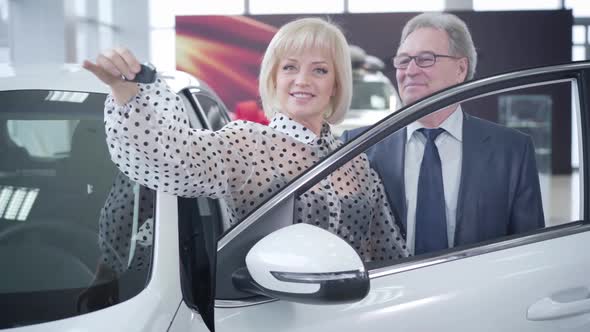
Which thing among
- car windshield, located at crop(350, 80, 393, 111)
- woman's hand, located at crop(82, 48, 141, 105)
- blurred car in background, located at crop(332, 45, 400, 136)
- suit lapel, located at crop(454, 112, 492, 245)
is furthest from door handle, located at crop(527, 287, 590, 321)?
car windshield, located at crop(350, 80, 393, 111)

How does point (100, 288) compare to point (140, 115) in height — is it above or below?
below

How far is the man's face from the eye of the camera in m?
1.56

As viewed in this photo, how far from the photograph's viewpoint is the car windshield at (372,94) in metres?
7.32

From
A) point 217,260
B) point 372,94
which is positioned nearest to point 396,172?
point 217,260

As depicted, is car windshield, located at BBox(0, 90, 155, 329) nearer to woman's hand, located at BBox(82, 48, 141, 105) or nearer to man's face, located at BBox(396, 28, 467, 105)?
woman's hand, located at BBox(82, 48, 141, 105)

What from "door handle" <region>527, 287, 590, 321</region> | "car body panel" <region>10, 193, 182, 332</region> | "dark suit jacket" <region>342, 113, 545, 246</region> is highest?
"dark suit jacket" <region>342, 113, 545, 246</region>

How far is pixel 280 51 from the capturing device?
1.46m

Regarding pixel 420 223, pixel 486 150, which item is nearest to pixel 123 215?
pixel 420 223

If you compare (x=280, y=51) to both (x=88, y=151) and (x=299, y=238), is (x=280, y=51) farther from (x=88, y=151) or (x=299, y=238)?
(x=299, y=238)

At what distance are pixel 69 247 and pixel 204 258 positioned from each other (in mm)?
255

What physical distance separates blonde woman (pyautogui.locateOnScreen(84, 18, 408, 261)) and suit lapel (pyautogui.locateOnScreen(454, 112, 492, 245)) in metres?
0.15

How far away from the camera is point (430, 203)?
1.44 meters

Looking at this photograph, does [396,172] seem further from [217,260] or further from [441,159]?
[217,260]

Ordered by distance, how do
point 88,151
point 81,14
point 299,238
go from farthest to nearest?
1. point 81,14
2. point 88,151
3. point 299,238
